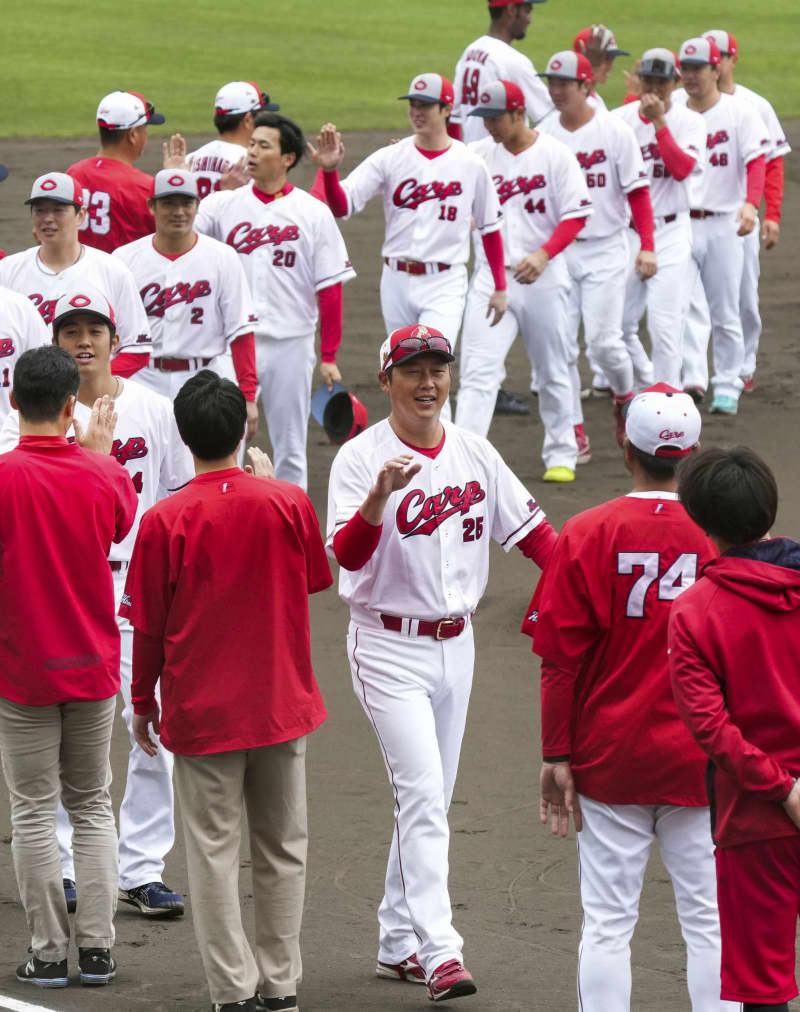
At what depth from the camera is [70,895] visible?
5402 millimetres

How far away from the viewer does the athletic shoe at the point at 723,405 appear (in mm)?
11859

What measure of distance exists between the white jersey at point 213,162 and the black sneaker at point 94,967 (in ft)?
18.8

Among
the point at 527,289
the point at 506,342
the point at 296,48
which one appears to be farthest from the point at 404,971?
the point at 296,48

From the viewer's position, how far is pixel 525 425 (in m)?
11.8

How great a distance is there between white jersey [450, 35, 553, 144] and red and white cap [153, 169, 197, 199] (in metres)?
4.45

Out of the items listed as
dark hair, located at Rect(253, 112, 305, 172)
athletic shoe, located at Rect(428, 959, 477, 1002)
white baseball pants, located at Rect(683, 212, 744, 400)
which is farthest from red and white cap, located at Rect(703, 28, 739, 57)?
athletic shoe, located at Rect(428, 959, 477, 1002)

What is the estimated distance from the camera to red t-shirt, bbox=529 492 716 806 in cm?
423

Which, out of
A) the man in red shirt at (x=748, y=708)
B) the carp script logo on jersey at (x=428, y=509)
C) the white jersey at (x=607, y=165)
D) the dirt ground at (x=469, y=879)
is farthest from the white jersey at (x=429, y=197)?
the man in red shirt at (x=748, y=708)

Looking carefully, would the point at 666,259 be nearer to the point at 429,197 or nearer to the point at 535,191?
the point at 535,191

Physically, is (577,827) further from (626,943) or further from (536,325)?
(536,325)

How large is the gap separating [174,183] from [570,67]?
343cm

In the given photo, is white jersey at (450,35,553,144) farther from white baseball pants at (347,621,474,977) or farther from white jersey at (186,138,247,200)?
white baseball pants at (347,621,474,977)

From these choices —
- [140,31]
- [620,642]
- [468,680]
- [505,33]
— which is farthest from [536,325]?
[140,31]

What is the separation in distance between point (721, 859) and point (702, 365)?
8581 millimetres
